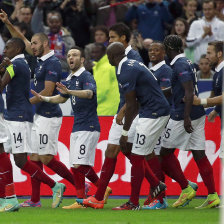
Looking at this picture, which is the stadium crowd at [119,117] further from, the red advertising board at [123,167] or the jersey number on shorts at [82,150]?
the red advertising board at [123,167]

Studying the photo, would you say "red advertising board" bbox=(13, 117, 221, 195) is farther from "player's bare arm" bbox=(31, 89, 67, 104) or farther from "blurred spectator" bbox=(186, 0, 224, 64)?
"blurred spectator" bbox=(186, 0, 224, 64)

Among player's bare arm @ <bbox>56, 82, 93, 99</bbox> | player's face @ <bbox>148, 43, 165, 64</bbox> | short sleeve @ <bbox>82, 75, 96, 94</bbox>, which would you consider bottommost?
player's bare arm @ <bbox>56, 82, 93, 99</bbox>

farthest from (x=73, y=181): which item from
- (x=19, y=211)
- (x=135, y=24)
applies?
(x=135, y=24)

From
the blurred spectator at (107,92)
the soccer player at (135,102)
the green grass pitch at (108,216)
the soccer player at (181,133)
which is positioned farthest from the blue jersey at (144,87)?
the blurred spectator at (107,92)

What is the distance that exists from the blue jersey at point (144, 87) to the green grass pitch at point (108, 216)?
135 centimetres

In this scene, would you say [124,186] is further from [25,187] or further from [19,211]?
[19,211]

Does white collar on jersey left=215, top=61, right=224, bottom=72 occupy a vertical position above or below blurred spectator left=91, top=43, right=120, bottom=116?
above

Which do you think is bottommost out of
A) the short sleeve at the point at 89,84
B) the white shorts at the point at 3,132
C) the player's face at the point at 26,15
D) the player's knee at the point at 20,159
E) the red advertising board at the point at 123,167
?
the red advertising board at the point at 123,167

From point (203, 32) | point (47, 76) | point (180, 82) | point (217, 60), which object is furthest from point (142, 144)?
point (203, 32)

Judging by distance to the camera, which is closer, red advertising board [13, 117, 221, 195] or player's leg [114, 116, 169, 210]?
player's leg [114, 116, 169, 210]

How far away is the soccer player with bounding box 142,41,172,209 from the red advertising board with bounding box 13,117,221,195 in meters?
1.66

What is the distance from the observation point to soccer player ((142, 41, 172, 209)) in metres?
11.9

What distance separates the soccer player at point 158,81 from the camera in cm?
1187

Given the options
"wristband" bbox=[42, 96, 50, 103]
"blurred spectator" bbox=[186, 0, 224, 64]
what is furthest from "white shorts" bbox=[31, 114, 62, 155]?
"blurred spectator" bbox=[186, 0, 224, 64]
